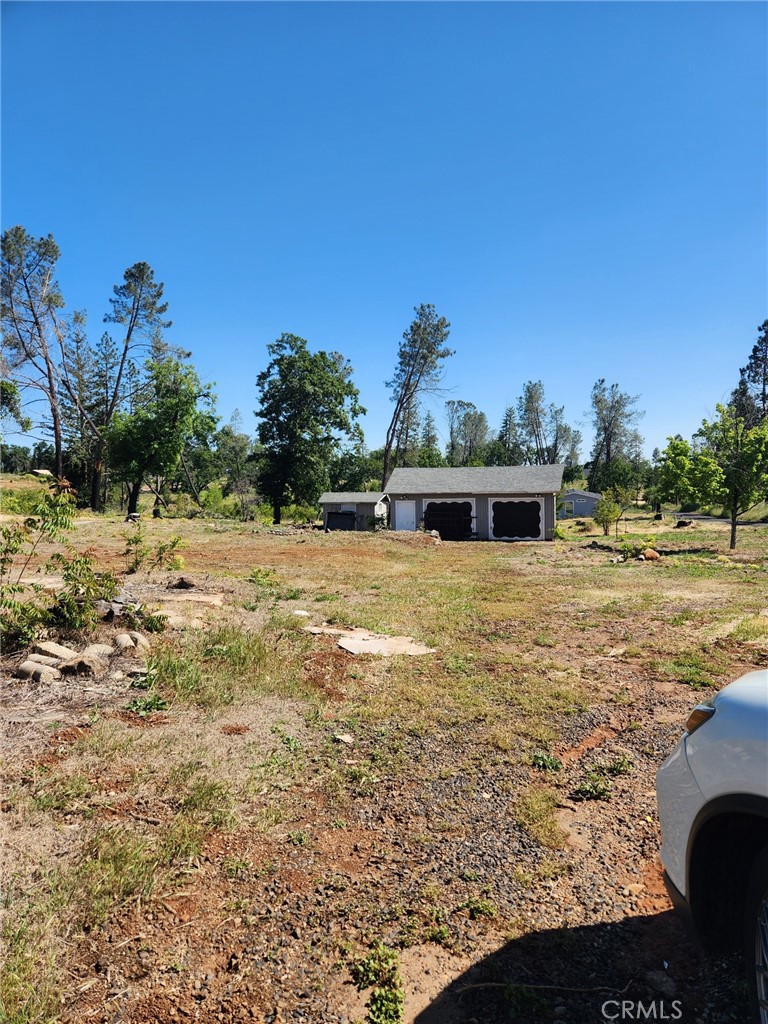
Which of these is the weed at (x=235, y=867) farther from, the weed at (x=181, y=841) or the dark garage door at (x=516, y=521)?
the dark garage door at (x=516, y=521)

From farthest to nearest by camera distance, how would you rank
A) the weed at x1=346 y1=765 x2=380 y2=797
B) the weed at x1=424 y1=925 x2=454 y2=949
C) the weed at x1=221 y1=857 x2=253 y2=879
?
the weed at x1=346 y1=765 x2=380 y2=797 → the weed at x1=221 y1=857 x2=253 y2=879 → the weed at x1=424 y1=925 x2=454 y2=949

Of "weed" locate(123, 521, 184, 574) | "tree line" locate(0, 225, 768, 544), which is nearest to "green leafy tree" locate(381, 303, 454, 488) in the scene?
"tree line" locate(0, 225, 768, 544)

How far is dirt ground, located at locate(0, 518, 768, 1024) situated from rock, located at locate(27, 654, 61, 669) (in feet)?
0.76

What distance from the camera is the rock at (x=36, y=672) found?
5.09m

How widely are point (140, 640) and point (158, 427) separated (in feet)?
86.7

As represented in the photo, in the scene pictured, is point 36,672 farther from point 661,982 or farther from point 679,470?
point 679,470

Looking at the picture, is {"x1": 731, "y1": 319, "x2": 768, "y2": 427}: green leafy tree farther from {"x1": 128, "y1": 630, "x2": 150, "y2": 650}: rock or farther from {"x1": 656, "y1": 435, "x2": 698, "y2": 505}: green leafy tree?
{"x1": 128, "y1": 630, "x2": 150, "y2": 650}: rock

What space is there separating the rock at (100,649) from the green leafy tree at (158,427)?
85.1ft

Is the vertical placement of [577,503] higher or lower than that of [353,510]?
higher

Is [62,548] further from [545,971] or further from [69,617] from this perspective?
[545,971]

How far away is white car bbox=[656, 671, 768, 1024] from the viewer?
1.86m

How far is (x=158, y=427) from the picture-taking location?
98.2 feet

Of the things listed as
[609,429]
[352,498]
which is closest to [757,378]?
[609,429]

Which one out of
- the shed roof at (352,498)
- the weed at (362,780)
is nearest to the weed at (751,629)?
the weed at (362,780)
